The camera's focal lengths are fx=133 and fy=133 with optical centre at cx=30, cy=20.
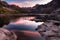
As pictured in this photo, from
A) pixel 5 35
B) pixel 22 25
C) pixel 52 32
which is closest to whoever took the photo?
pixel 5 35

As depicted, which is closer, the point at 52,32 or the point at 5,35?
the point at 5,35

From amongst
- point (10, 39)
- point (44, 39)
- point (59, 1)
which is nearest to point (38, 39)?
point (44, 39)

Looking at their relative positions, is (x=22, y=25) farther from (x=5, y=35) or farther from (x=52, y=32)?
(x=5, y=35)

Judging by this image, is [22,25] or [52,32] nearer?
[52,32]

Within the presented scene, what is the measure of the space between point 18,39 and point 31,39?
11.9 feet

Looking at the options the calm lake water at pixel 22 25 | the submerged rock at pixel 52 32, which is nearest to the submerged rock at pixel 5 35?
the submerged rock at pixel 52 32

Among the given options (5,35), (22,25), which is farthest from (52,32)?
(22,25)

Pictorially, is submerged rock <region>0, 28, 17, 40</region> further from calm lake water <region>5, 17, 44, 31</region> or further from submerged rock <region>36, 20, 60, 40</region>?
calm lake water <region>5, 17, 44, 31</region>

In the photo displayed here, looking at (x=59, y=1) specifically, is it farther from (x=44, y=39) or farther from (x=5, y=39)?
(x=5, y=39)

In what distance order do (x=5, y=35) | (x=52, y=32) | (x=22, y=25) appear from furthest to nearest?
(x=22, y=25) < (x=52, y=32) < (x=5, y=35)

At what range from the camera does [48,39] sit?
116 feet

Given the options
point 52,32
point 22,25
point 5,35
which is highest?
point 22,25

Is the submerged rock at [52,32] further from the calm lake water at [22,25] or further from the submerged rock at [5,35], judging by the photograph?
the calm lake water at [22,25]

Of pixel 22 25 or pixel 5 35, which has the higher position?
pixel 22 25
